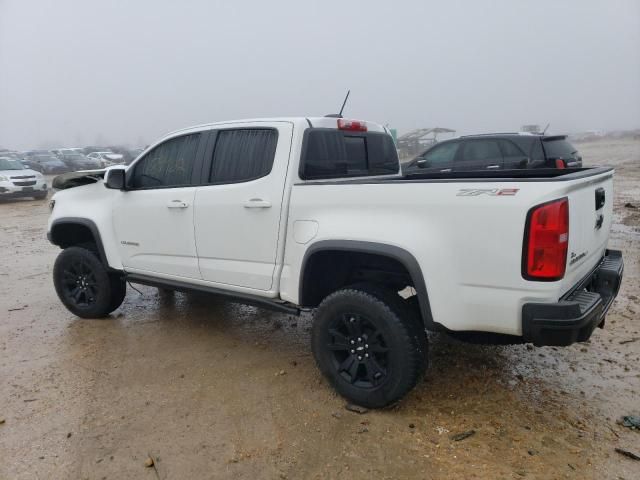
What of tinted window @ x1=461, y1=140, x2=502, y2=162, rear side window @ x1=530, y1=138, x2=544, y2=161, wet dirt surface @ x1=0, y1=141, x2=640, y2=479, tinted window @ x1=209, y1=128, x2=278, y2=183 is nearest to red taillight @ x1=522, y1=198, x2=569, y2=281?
wet dirt surface @ x1=0, y1=141, x2=640, y2=479

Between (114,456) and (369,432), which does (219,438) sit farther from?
(369,432)

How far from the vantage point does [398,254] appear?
9.30ft

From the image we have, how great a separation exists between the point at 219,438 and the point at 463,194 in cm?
194

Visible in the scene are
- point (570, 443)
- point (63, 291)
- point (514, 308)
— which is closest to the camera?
point (514, 308)

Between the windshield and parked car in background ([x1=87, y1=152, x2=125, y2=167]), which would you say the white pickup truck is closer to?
the windshield

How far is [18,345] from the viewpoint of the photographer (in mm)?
4457

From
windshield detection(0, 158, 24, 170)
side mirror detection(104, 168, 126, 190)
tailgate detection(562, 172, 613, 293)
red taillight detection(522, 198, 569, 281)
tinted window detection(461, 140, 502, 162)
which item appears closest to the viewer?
red taillight detection(522, 198, 569, 281)

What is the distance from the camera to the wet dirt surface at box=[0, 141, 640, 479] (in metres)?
2.68

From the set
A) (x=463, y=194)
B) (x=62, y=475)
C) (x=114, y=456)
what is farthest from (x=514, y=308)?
(x=62, y=475)

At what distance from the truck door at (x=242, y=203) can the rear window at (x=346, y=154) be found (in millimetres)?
174

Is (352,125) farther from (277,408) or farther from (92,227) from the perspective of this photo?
(92,227)

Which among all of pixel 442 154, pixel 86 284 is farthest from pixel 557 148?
pixel 86 284

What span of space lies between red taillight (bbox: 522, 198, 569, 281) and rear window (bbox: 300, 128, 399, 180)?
5.21 ft

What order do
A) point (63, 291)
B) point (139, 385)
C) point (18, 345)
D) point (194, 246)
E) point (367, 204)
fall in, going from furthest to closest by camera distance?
point (63, 291)
point (18, 345)
point (194, 246)
point (139, 385)
point (367, 204)
